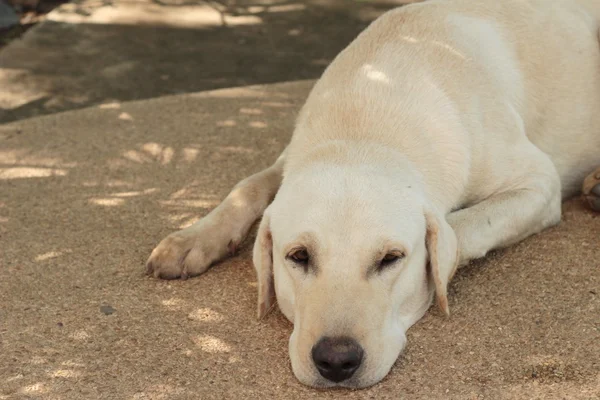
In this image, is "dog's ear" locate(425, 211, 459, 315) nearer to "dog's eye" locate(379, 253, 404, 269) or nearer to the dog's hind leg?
"dog's eye" locate(379, 253, 404, 269)

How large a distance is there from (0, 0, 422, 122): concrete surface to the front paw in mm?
2843

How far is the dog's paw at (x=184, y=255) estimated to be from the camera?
4.53m

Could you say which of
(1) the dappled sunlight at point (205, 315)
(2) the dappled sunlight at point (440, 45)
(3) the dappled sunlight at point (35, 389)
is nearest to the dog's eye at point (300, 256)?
(1) the dappled sunlight at point (205, 315)

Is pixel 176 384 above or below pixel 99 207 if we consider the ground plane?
above

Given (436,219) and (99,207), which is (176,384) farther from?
(99,207)

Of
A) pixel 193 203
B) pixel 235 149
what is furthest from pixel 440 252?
pixel 235 149

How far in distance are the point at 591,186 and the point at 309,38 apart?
4.19 meters

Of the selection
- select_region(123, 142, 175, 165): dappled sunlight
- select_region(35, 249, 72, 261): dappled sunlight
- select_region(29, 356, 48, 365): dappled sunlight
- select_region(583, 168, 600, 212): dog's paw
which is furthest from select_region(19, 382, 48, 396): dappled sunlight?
select_region(583, 168, 600, 212): dog's paw

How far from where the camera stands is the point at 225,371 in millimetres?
3764

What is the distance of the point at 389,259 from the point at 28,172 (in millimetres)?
2962

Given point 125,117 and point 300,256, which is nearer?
point 300,256

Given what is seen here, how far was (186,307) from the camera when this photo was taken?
14.1 ft

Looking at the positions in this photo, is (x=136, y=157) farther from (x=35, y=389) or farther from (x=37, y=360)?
(x=35, y=389)

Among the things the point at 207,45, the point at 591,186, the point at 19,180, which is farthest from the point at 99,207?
the point at 207,45
